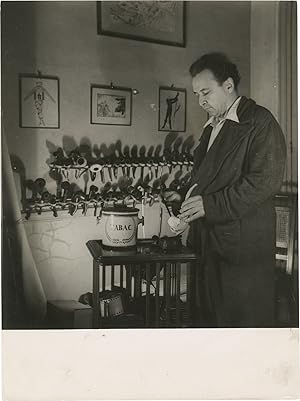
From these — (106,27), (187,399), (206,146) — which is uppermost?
(106,27)

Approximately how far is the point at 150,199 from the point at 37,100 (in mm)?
354

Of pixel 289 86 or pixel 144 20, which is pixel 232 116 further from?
pixel 144 20

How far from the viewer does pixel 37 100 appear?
1.15 metres

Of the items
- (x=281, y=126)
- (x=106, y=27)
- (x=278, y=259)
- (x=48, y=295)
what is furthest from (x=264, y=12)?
(x=48, y=295)

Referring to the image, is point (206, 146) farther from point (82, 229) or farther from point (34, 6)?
point (34, 6)

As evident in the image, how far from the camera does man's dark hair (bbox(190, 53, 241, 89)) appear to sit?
46.5 inches

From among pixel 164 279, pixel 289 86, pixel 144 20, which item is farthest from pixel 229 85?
pixel 164 279

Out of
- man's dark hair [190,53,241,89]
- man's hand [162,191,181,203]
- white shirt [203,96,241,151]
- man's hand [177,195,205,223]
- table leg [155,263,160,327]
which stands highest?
man's dark hair [190,53,241,89]

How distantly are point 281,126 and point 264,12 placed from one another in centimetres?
28

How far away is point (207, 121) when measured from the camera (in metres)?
1.19

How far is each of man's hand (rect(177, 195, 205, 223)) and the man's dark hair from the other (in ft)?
0.96

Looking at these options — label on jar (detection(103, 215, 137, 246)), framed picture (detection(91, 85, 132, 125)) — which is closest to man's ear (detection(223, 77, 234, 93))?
framed picture (detection(91, 85, 132, 125))

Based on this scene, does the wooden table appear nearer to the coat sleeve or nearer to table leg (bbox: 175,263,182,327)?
table leg (bbox: 175,263,182,327)

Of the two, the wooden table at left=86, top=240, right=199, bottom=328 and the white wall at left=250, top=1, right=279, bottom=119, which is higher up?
the white wall at left=250, top=1, right=279, bottom=119
